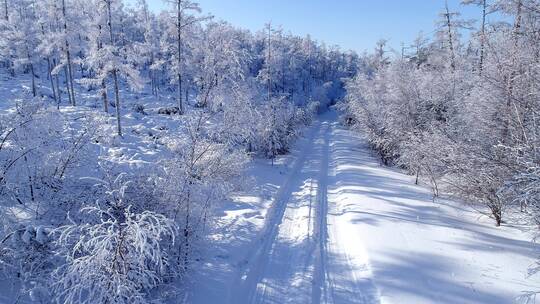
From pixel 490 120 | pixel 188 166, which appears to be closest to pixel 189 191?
pixel 188 166

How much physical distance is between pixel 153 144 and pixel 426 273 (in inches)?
667

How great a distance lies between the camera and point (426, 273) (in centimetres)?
879

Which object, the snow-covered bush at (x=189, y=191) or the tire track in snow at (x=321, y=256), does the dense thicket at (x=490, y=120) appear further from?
the snow-covered bush at (x=189, y=191)

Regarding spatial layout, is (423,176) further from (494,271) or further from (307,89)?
(307,89)

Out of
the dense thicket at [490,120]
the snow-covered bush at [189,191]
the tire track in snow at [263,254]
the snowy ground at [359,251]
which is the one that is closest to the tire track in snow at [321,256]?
the snowy ground at [359,251]

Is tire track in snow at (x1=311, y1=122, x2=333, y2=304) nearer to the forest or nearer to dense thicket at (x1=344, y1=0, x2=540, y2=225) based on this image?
the forest

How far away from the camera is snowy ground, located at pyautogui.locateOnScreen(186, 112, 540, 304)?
27.1 ft

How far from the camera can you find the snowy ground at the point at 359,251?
8.27 meters

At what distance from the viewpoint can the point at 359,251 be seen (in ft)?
34.3

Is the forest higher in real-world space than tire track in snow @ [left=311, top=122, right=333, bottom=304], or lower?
higher

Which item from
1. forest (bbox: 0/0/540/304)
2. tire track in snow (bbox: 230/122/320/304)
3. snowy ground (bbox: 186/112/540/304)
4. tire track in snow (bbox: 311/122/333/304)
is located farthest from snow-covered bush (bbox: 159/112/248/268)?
tire track in snow (bbox: 311/122/333/304)

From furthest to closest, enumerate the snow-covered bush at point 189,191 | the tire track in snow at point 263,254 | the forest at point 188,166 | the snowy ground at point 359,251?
the snow-covered bush at point 189,191
the tire track in snow at point 263,254
the snowy ground at point 359,251
the forest at point 188,166

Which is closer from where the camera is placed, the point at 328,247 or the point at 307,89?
the point at 328,247

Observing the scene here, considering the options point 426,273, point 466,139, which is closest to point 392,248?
point 426,273
